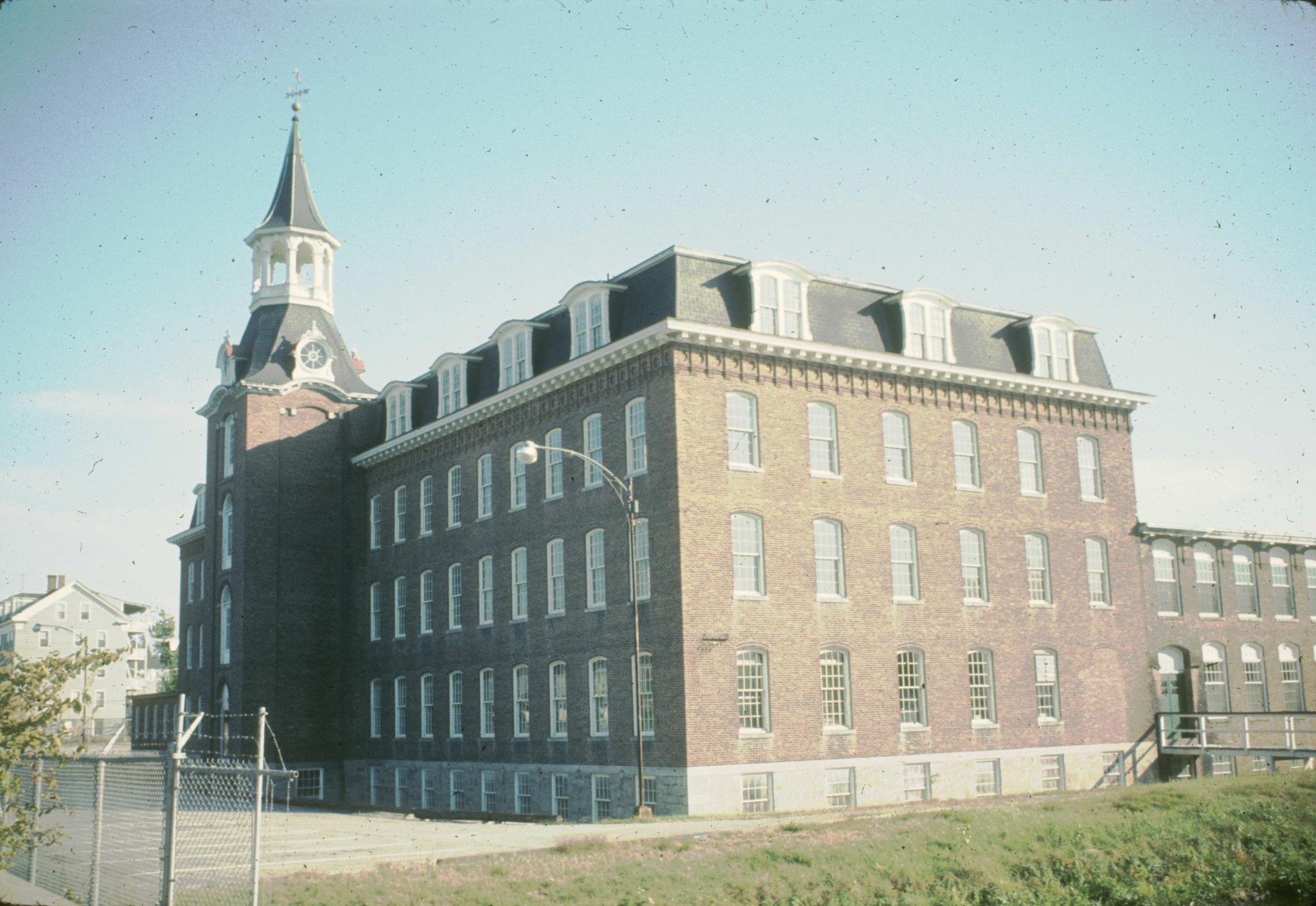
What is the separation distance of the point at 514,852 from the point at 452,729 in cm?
2151

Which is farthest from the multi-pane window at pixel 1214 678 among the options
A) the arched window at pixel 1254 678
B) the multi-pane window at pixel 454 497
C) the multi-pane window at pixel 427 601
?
the multi-pane window at pixel 427 601

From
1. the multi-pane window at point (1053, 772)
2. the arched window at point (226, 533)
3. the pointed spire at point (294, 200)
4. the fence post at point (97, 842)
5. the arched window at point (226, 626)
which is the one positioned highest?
the pointed spire at point (294, 200)

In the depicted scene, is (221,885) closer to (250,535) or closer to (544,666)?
(544,666)

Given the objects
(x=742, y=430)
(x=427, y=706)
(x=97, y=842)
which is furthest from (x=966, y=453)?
(x=97, y=842)

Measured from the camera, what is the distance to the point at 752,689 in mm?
31828

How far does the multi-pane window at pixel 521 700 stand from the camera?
123 ft

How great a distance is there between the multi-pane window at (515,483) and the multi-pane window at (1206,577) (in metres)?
22.5

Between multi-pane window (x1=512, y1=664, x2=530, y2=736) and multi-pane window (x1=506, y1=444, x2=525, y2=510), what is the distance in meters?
4.82

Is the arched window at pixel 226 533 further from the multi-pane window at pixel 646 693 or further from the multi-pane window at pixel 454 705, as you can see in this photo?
Result: the multi-pane window at pixel 646 693

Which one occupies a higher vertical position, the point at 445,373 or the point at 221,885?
the point at 445,373

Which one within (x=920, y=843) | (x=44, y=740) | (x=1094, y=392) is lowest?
(x=920, y=843)

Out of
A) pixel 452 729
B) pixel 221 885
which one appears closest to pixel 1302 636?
pixel 452 729

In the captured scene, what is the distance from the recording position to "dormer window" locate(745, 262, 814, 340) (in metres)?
33.8

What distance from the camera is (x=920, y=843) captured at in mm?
20656
